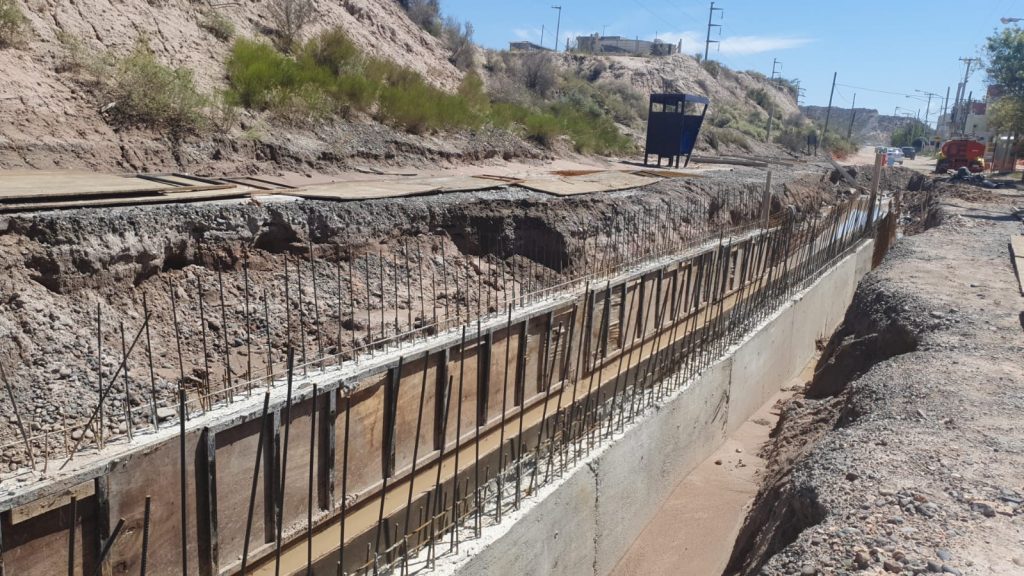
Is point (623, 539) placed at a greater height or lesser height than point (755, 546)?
lesser

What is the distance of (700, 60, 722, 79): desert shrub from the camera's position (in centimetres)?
6412

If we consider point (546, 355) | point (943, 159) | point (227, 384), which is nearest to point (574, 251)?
point (546, 355)

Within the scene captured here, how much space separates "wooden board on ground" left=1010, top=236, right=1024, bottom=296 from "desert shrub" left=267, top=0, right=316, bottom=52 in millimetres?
15173

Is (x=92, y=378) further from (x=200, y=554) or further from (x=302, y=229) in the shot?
(x=302, y=229)

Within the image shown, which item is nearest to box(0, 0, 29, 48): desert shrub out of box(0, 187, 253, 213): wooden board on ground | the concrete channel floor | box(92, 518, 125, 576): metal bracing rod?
box(0, 187, 253, 213): wooden board on ground

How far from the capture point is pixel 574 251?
35.9ft

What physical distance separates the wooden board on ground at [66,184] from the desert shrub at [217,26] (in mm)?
6809

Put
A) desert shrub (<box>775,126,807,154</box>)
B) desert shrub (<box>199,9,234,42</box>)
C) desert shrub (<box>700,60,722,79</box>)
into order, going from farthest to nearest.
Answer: desert shrub (<box>700,60,722,79</box>) → desert shrub (<box>775,126,807,154</box>) → desert shrub (<box>199,9,234,42</box>)

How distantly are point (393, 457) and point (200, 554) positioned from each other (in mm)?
1700

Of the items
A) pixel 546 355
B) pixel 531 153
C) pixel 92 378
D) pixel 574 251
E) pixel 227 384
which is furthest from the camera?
pixel 531 153

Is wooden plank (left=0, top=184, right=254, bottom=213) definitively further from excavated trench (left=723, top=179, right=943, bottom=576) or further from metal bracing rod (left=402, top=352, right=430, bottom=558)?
excavated trench (left=723, top=179, right=943, bottom=576)

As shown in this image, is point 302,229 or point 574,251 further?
point 574,251

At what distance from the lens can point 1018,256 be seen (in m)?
14.4

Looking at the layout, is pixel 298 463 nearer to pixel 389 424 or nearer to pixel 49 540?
pixel 389 424
